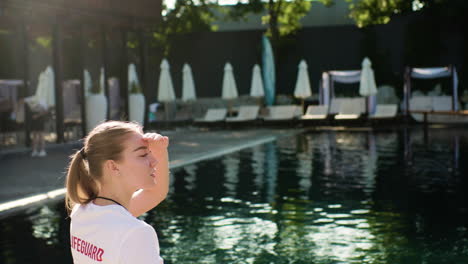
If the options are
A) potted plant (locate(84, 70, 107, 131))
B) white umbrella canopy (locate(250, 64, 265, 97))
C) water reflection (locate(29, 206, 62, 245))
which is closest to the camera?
water reflection (locate(29, 206, 62, 245))

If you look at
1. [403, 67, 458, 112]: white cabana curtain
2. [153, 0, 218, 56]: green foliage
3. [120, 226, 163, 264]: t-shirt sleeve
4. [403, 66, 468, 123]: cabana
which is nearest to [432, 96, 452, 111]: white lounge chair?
[403, 66, 468, 123]: cabana

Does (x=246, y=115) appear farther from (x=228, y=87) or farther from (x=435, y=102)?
(x=435, y=102)

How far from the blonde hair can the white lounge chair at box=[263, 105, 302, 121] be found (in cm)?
2246

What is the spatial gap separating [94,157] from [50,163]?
436 inches

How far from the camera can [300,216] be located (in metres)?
7.68

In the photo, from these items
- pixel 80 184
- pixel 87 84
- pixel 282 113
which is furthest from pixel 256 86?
pixel 80 184

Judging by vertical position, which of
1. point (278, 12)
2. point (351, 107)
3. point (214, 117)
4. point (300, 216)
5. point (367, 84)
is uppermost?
point (278, 12)

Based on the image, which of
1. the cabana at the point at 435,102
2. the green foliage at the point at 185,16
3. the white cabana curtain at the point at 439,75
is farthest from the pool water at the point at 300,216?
the green foliage at the point at 185,16

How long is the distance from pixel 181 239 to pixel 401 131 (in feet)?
50.8

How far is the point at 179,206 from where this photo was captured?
850cm

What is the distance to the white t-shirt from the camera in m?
1.77

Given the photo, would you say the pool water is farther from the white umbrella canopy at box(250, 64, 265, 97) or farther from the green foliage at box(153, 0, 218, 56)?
the green foliage at box(153, 0, 218, 56)

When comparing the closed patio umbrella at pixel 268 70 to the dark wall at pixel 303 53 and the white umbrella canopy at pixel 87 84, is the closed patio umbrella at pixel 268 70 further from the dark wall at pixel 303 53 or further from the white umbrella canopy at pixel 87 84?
the white umbrella canopy at pixel 87 84

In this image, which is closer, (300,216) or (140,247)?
(140,247)
